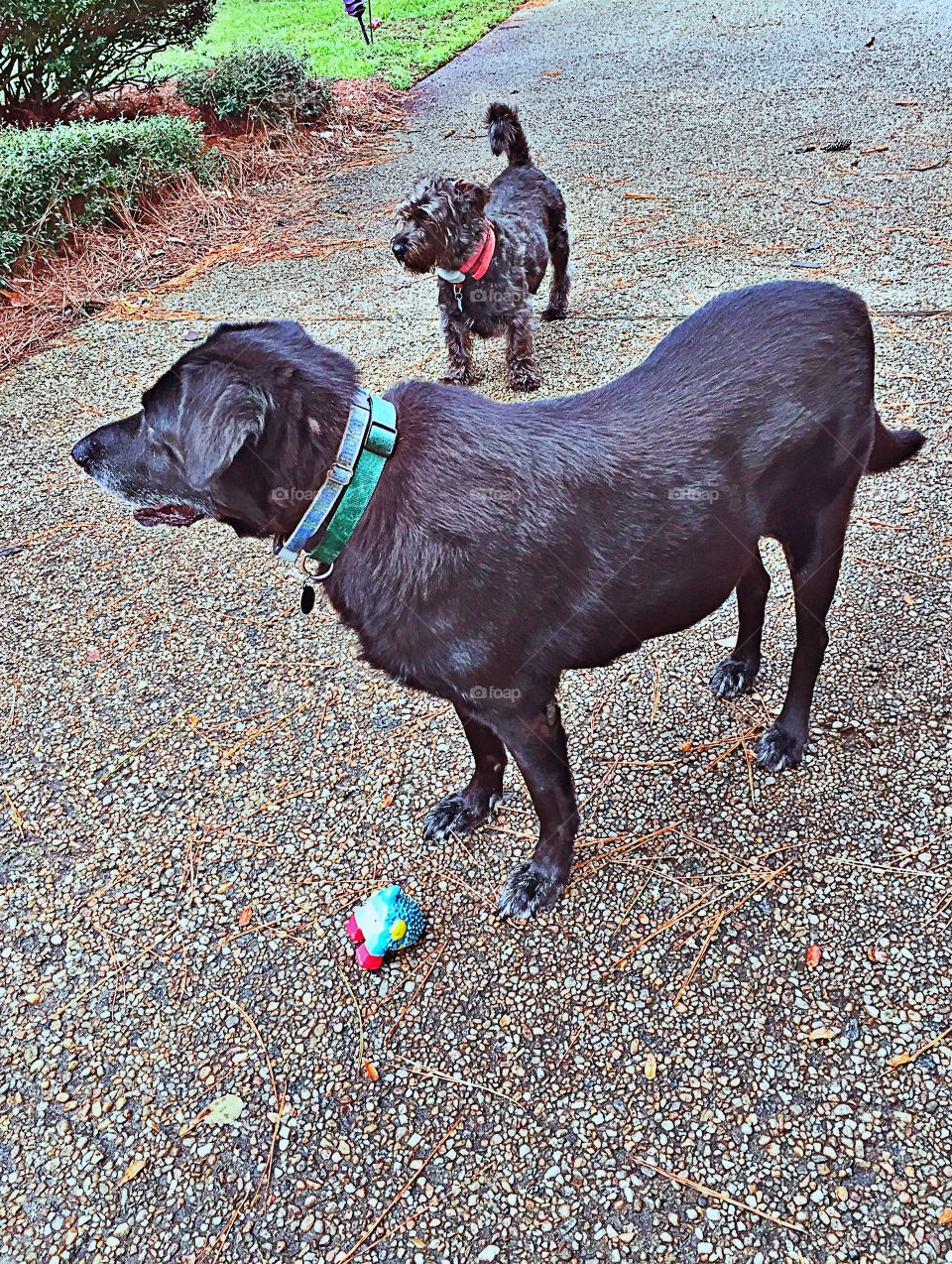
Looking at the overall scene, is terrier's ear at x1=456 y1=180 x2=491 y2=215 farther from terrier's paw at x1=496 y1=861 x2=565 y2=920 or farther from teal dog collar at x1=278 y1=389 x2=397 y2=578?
terrier's paw at x1=496 y1=861 x2=565 y2=920

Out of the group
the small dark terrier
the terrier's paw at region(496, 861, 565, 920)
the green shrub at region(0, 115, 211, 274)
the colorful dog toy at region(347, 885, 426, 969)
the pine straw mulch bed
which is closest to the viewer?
the colorful dog toy at region(347, 885, 426, 969)

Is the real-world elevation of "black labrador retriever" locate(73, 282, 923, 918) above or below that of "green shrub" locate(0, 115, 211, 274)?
below

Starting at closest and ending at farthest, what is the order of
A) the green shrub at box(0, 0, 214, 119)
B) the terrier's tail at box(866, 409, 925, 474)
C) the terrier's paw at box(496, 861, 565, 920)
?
the terrier's paw at box(496, 861, 565, 920)
the terrier's tail at box(866, 409, 925, 474)
the green shrub at box(0, 0, 214, 119)

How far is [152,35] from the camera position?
921 cm

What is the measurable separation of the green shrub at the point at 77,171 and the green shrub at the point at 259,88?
4.04 ft

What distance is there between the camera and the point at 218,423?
2.01 metres

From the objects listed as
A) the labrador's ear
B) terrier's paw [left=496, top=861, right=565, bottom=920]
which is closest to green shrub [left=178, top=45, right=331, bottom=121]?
the labrador's ear

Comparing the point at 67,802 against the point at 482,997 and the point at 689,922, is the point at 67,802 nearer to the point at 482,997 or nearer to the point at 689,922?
the point at 482,997

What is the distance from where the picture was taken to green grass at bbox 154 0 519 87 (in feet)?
37.6

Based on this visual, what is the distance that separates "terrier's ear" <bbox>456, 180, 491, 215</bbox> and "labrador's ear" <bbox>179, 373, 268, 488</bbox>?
332 centimetres

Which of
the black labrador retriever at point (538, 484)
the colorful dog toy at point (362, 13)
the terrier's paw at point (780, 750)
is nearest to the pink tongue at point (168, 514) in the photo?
the black labrador retriever at point (538, 484)

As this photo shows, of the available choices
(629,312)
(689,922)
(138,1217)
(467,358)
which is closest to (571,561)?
(689,922)

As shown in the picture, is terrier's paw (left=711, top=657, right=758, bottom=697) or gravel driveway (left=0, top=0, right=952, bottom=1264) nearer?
gravel driveway (left=0, top=0, right=952, bottom=1264)

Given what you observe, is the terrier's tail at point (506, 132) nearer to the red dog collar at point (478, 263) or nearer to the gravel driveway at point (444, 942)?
the red dog collar at point (478, 263)
